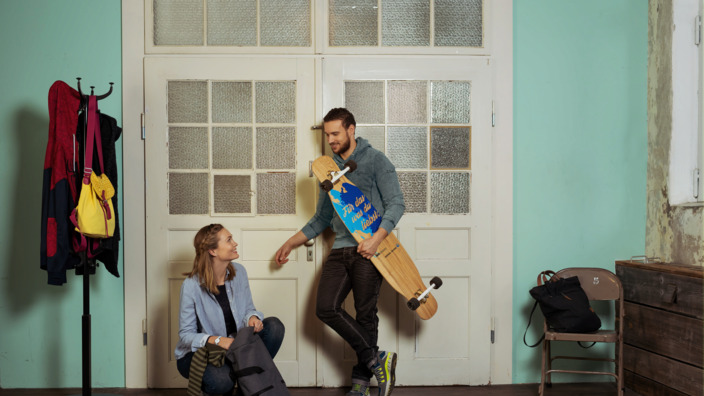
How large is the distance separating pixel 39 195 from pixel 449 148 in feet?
8.10

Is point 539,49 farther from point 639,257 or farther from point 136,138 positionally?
point 136,138

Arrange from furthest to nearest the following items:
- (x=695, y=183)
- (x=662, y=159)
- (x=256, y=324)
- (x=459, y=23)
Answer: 1. (x=459, y=23)
2. (x=662, y=159)
3. (x=695, y=183)
4. (x=256, y=324)

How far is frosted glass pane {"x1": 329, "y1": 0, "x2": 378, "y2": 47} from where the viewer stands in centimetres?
339

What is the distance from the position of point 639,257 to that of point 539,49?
4.68 ft

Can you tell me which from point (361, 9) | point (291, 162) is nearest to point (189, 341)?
point (291, 162)

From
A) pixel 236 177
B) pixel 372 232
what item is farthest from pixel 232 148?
pixel 372 232

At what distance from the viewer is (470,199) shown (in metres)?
3.40

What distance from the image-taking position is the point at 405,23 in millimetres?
3414

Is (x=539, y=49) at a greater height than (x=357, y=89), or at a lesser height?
greater

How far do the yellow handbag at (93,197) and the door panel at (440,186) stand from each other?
4.56 feet

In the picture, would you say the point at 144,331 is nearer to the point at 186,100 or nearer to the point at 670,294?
the point at 186,100

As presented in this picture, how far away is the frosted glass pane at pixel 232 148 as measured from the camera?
337cm

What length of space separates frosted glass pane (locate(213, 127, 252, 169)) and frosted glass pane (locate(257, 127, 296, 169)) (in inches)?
2.6

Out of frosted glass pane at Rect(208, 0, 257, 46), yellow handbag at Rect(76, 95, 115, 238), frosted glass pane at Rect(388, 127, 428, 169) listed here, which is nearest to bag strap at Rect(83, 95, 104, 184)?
yellow handbag at Rect(76, 95, 115, 238)
